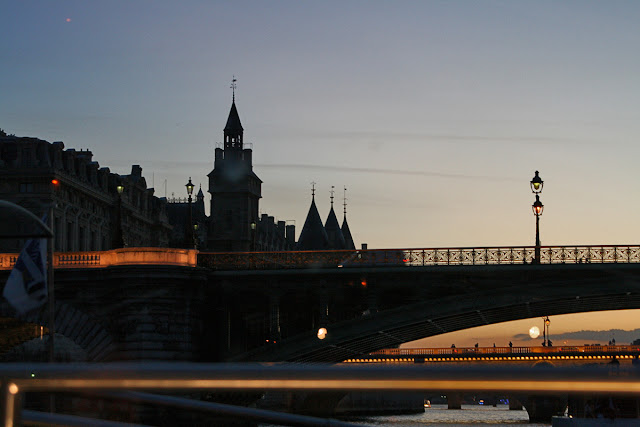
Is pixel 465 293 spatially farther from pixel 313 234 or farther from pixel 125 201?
pixel 313 234

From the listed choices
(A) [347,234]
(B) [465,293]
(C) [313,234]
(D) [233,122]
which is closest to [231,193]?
(D) [233,122]

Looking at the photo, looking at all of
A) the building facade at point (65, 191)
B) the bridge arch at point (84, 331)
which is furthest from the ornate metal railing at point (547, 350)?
the bridge arch at point (84, 331)

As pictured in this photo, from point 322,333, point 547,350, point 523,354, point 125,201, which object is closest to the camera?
point 322,333

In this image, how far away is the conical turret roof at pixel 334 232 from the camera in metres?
150

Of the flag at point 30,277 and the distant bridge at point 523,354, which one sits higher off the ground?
the flag at point 30,277

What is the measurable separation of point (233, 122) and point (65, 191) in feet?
119

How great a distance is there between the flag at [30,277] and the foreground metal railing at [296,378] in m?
28.1

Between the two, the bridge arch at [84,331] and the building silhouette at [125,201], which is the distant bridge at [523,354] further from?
the bridge arch at [84,331]

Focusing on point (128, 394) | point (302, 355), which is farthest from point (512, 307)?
point (128, 394)

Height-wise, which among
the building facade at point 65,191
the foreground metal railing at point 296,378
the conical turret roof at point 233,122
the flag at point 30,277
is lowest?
the foreground metal railing at point 296,378

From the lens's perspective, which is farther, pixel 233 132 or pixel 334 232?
pixel 334 232

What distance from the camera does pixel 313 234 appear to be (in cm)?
13588

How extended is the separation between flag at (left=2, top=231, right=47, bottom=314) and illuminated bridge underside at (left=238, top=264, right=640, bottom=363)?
631 inches

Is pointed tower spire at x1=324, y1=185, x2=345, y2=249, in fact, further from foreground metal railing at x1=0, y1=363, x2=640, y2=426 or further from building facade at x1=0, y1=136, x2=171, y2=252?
foreground metal railing at x1=0, y1=363, x2=640, y2=426
